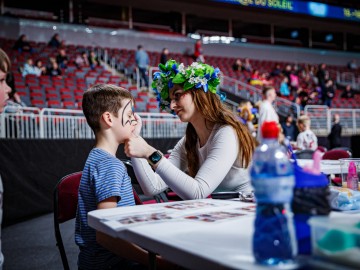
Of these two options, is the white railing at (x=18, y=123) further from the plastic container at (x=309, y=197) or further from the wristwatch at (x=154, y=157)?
the plastic container at (x=309, y=197)

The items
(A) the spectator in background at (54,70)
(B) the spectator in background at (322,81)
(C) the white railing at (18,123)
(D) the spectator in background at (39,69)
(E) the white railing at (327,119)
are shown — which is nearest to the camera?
(C) the white railing at (18,123)

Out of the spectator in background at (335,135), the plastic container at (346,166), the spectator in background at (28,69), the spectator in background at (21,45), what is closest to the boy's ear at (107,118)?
the plastic container at (346,166)

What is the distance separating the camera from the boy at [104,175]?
58.3 inches

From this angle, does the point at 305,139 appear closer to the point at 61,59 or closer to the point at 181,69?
the point at 181,69

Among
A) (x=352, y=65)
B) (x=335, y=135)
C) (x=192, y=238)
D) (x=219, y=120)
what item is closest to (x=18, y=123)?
(x=219, y=120)

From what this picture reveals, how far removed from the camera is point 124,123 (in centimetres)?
175

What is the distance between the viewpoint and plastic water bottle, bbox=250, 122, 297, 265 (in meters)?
0.78

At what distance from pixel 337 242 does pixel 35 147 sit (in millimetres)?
4651

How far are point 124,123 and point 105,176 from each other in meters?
0.31

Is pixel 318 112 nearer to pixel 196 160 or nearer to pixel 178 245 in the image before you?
pixel 196 160

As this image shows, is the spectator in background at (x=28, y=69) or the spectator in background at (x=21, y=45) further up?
the spectator in background at (x=21, y=45)

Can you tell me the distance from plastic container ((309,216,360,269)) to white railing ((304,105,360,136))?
1084 cm

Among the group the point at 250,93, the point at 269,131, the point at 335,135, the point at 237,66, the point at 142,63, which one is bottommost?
the point at 335,135

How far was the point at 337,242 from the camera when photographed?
731 mm
